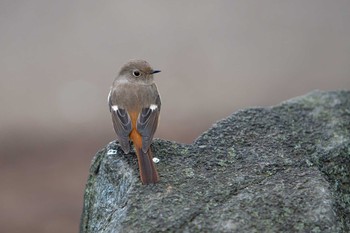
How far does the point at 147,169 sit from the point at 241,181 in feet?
1.94

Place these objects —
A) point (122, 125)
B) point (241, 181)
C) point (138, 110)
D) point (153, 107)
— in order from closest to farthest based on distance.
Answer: point (241, 181), point (122, 125), point (138, 110), point (153, 107)

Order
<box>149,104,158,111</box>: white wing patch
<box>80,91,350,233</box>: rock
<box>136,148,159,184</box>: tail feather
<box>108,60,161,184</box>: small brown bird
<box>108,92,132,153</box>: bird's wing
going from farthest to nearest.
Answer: <box>149,104,158,111</box>: white wing patch < <box>108,92,132,153</box>: bird's wing < <box>108,60,161,184</box>: small brown bird < <box>136,148,159,184</box>: tail feather < <box>80,91,350,233</box>: rock

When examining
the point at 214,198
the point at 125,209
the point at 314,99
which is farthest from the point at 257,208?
the point at 314,99

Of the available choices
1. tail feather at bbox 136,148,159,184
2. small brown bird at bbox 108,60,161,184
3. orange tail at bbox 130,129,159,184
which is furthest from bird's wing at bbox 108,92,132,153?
tail feather at bbox 136,148,159,184

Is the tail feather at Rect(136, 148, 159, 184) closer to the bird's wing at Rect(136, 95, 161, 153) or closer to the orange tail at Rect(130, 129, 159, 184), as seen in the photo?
the orange tail at Rect(130, 129, 159, 184)

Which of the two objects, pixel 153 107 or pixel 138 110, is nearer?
pixel 138 110

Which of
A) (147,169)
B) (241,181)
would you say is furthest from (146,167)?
(241,181)

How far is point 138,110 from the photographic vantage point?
18.1ft

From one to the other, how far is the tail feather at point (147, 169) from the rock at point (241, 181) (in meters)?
0.06

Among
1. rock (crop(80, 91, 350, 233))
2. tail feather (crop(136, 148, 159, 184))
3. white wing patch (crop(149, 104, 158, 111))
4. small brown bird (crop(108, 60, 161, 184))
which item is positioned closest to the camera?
rock (crop(80, 91, 350, 233))

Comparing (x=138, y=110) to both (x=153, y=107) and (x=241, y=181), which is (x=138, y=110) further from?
(x=241, y=181)

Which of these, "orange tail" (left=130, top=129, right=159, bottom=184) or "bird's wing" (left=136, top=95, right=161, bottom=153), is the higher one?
"bird's wing" (left=136, top=95, right=161, bottom=153)

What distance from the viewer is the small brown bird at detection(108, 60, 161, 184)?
4.68 meters

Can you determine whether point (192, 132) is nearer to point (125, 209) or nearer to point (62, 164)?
point (62, 164)
